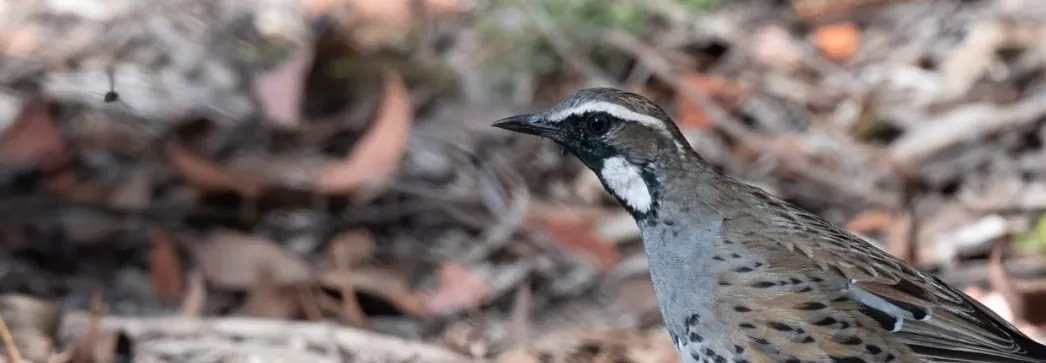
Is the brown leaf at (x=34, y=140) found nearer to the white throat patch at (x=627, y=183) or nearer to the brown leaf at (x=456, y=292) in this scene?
the brown leaf at (x=456, y=292)

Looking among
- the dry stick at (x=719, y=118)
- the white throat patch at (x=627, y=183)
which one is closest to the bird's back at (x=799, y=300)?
the white throat patch at (x=627, y=183)

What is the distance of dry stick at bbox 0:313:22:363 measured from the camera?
342 centimetres

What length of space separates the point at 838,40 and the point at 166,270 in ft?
14.0

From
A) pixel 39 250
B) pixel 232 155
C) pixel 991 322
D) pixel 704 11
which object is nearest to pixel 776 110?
pixel 704 11

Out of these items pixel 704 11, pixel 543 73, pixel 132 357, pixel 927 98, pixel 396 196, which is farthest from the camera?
pixel 704 11

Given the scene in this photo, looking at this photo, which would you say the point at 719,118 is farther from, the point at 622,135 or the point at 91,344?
the point at 91,344

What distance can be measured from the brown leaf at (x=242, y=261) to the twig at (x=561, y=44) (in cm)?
225

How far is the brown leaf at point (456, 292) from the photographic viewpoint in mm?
4293

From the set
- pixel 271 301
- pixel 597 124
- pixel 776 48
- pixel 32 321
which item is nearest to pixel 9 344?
pixel 32 321

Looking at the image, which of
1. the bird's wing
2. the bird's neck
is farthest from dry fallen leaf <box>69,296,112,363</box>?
the bird's wing

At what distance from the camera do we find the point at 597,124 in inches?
125

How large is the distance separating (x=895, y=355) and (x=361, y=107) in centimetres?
376

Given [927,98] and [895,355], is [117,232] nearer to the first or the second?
[895,355]

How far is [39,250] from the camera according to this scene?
4.53 m
